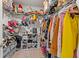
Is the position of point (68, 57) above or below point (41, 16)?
below

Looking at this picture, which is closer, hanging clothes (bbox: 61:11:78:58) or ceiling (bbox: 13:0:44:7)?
hanging clothes (bbox: 61:11:78:58)

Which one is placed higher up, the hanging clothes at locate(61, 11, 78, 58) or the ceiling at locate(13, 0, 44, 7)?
the ceiling at locate(13, 0, 44, 7)

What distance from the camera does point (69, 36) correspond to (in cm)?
145

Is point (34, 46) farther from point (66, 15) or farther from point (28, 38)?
point (66, 15)

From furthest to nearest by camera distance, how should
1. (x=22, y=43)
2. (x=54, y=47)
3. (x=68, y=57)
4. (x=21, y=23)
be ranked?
(x=22, y=43)
(x=21, y=23)
(x=54, y=47)
(x=68, y=57)

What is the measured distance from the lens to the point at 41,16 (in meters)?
3.74

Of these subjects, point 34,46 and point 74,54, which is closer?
point 74,54

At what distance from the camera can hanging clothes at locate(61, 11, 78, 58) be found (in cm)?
145

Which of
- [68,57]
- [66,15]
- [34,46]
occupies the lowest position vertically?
[34,46]

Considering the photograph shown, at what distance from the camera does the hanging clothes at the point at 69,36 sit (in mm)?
1451

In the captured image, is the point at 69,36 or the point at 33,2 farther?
the point at 33,2

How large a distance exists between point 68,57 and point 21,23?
2.39 metres

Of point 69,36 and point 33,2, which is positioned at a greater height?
point 33,2

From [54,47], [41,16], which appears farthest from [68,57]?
[41,16]
